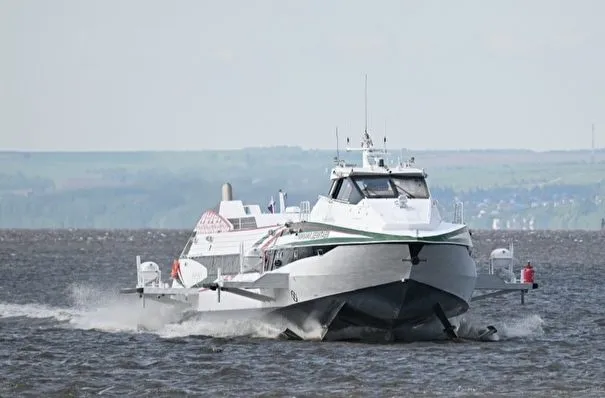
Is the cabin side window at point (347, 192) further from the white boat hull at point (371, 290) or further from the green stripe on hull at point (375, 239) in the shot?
the white boat hull at point (371, 290)

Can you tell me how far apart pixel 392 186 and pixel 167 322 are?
418 inches

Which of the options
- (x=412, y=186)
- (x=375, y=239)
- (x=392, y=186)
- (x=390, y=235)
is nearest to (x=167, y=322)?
(x=392, y=186)

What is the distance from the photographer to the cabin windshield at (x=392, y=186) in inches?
1796

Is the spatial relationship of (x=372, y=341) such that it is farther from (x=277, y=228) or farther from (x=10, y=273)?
(x=10, y=273)

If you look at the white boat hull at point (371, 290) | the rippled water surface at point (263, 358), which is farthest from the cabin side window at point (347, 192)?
the rippled water surface at point (263, 358)

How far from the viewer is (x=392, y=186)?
45.9m

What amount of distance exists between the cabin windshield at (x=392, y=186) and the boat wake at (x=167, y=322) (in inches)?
153

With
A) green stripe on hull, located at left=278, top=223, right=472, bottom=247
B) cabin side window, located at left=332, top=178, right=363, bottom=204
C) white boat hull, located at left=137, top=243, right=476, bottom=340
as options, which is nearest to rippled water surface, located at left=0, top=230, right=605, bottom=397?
white boat hull, located at left=137, top=243, right=476, bottom=340

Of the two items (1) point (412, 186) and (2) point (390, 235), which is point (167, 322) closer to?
(1) point (412, 186)

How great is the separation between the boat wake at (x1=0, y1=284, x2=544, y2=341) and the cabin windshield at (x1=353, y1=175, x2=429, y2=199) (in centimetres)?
388

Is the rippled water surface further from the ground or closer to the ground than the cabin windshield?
closer to the ground

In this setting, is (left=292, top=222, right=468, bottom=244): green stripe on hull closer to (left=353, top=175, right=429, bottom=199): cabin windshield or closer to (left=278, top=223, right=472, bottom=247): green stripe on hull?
(left=278, top=223, right=472, bottom=247): green stripe on hull

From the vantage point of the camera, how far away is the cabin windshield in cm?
4562

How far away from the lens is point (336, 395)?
36531 mm
